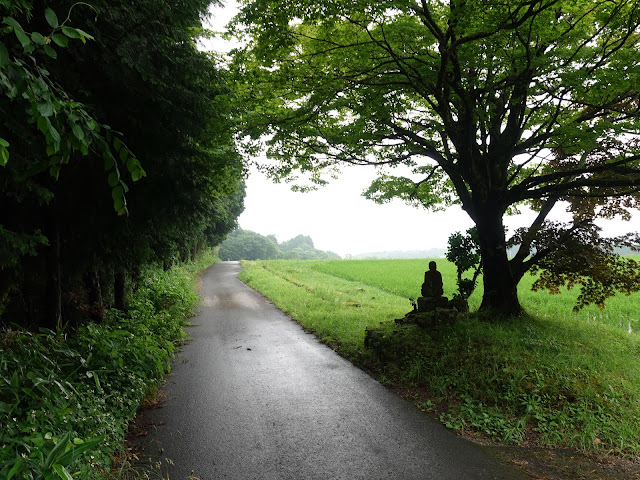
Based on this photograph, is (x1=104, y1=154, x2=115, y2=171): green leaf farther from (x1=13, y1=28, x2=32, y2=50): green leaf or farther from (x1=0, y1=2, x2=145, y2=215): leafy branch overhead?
(x1=13, y1=28, x2=32, y2=50): green leaf

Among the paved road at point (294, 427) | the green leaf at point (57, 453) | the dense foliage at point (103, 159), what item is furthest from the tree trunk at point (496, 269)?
the green leaf at point (57, 453)

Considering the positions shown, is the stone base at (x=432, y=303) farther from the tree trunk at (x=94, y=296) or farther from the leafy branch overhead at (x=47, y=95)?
the leafy branch overhead at (x=47, y=95)

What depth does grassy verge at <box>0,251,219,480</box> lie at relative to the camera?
2545 millimetres

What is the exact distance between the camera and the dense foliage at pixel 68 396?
2.54m

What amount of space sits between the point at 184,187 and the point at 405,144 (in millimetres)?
5235

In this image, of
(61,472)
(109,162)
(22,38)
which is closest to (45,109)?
(22,38)

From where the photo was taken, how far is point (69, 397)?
3473 mm

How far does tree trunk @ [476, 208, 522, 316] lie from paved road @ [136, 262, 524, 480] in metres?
3.63

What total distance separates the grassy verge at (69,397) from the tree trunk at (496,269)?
22.3ft

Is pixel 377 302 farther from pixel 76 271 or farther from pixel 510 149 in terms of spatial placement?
pixel 76 271

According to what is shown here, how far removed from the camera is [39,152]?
11.3 ft

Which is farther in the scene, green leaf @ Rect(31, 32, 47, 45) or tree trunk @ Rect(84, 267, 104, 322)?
A: tree trunk @ Rect(84, 267, 104, 322)

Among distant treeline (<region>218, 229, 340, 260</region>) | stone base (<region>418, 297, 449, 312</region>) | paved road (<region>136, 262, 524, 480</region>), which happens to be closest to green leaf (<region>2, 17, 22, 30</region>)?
paved road (<region>136, 262, 524, 480</region>)

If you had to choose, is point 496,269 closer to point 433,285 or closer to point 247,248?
point 433,285
